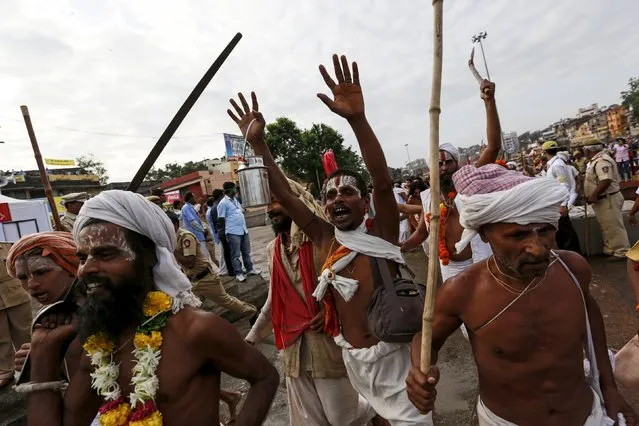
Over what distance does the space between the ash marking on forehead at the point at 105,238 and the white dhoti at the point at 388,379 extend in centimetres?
142

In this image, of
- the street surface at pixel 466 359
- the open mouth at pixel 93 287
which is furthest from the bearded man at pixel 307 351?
the open mouth at pixel 93 287

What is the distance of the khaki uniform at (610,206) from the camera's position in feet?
18.5

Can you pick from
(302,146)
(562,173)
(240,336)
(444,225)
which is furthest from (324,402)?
(302,146)

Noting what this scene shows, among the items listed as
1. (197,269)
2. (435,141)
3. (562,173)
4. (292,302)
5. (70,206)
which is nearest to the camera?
(435,141)

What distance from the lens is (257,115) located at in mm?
2789

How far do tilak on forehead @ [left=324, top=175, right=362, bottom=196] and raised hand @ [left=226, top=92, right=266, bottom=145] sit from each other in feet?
2.31

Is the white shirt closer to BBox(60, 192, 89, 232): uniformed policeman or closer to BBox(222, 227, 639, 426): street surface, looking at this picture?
BBox(222, 227, 639, 426): street surface

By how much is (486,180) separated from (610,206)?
18.0ft

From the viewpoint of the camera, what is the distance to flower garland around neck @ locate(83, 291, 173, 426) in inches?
59.8

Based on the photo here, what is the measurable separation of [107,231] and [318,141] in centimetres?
3394

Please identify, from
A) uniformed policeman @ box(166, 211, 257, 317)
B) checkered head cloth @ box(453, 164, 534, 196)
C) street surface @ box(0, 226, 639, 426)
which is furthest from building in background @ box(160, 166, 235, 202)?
checkered head cloth @ box(453, 164, 534, 196)

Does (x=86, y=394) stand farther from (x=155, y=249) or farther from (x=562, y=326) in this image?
(x=562, y=326)

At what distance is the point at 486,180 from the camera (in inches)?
65.4

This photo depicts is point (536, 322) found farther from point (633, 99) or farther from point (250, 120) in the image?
point (633, 99)
